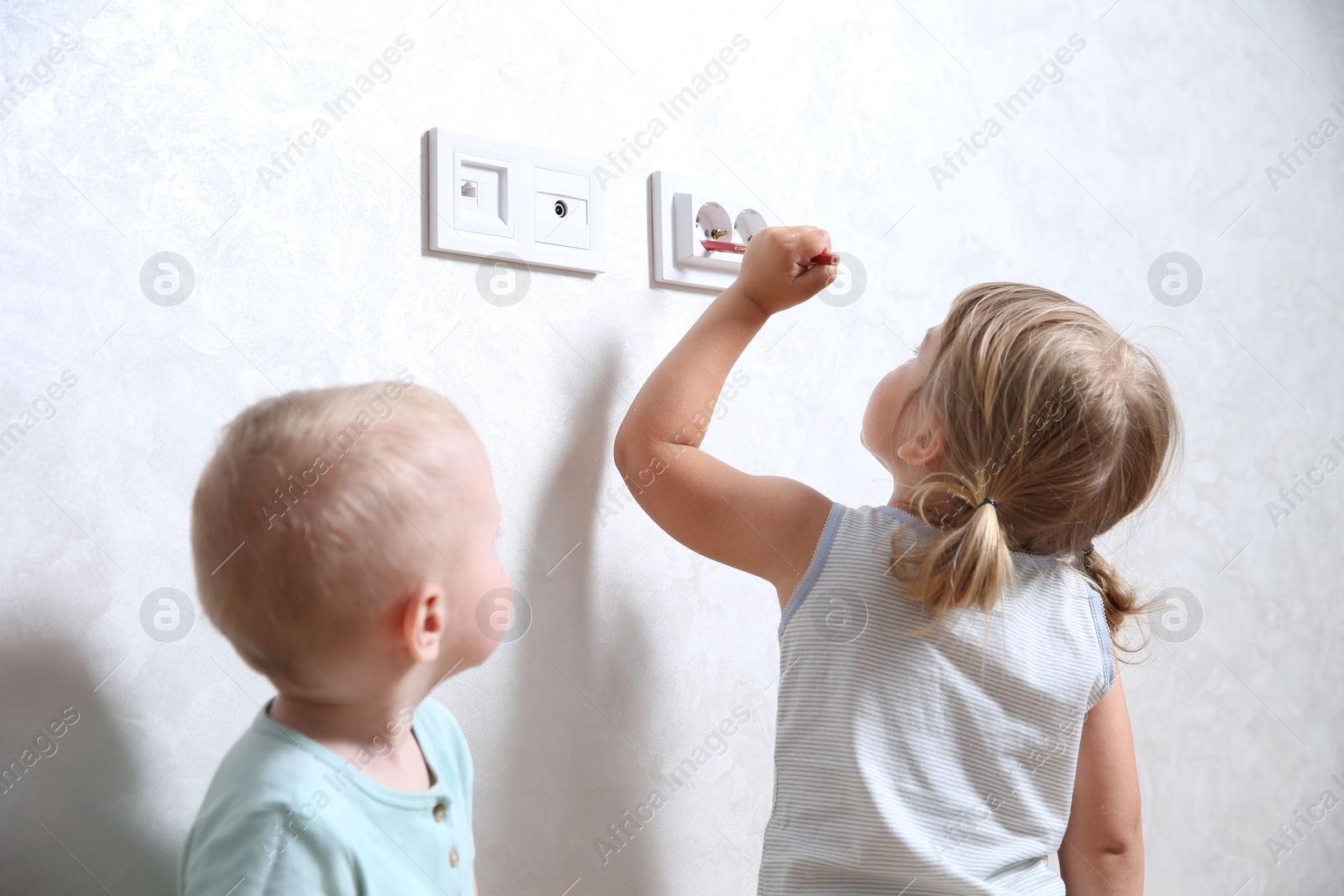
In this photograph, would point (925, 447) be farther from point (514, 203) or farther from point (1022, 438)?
point (514, 203)

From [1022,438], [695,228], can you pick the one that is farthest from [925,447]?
[695,228]

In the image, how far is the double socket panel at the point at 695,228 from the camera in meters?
0.90

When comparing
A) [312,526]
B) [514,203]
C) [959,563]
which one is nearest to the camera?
[312,526]

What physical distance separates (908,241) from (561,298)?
41 cm

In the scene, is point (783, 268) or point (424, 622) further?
point (783, 268)

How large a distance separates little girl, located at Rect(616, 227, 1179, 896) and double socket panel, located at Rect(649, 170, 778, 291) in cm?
9

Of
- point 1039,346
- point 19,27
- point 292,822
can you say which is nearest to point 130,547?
point 292,822

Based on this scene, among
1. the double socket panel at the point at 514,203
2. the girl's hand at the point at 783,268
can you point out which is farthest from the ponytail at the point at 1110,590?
the double socket panel at the point at 514,203

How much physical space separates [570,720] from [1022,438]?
42cm

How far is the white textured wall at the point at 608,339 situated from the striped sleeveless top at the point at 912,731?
0.16 m

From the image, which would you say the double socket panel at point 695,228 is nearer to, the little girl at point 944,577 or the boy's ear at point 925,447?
the little girl at point 944,577

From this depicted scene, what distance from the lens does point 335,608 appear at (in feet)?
1.80

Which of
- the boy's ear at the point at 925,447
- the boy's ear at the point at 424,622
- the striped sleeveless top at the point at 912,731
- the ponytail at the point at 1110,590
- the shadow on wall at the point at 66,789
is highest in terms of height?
the ponytail at the point at 1110,590

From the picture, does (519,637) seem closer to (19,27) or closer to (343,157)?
(343,157)
